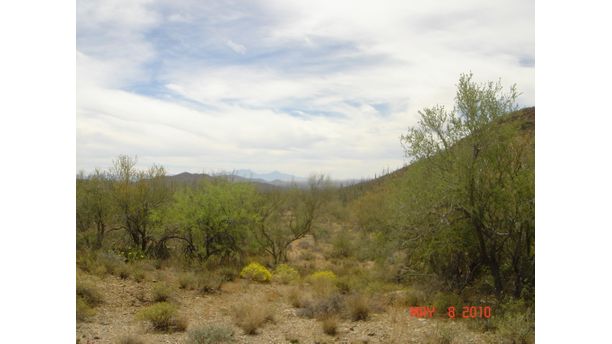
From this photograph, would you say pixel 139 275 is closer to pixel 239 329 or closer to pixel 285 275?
pixel 285 275

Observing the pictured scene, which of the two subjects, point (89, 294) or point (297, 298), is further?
point (297, 298)

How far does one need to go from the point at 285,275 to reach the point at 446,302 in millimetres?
7858

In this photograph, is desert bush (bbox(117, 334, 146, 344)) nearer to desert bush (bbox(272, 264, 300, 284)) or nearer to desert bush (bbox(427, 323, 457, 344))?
desert bush (bbox(427, 323, 457, 344))

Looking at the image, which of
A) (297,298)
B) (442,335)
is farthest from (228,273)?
(442,335)

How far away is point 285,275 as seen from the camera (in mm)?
16703

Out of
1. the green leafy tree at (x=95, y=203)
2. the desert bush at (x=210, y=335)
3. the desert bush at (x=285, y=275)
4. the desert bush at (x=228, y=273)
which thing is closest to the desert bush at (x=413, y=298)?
the desert bush at (x=210, y=335)

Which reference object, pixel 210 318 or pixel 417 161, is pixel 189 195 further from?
pixel 417 161

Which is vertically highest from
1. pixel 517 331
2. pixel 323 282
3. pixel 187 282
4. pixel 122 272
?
pixel 517 331

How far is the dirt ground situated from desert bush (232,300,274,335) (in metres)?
0.14

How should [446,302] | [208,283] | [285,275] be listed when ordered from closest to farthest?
1. [446,302]
2. [208,283]
3. [285,275]

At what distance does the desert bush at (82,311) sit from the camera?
9598 mm
